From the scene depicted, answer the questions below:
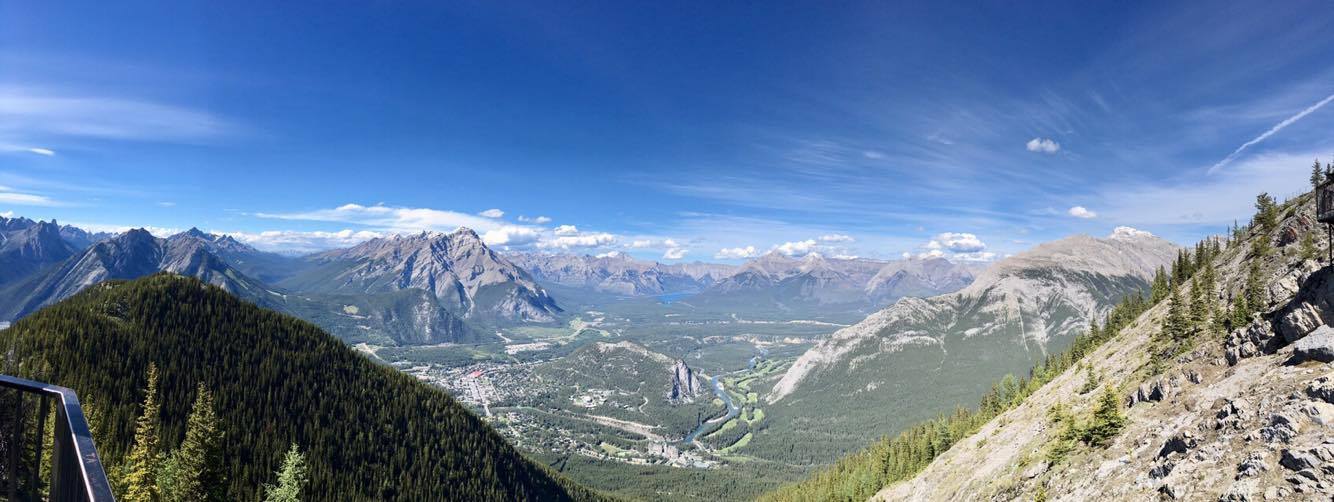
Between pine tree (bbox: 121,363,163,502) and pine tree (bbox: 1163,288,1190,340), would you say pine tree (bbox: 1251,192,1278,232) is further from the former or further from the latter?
pine tree (bbox: 121,363,163,502)

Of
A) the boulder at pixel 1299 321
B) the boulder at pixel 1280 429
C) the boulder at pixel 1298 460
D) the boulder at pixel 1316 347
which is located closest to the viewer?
the boulder at pixel 1298 460

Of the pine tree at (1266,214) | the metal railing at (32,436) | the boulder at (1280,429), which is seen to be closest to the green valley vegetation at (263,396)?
the metal railing at (32,436)

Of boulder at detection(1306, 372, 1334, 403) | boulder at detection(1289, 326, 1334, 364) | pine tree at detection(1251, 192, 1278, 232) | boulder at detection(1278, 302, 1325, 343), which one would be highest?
pine tree at detection(1251, 192, 1278, 232)

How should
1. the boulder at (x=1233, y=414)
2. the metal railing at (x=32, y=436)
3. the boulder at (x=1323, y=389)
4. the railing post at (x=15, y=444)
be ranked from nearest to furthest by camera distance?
the metal railing at (x=32, y=436), the railing post at (x=15, y=444), the boulder at (x=1323, y=389), the boulder at (x=1233, y=414)

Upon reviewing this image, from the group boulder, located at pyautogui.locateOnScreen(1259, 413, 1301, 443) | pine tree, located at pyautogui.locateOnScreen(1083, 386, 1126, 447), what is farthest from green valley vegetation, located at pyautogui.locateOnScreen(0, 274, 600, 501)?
boulder, located at pyautogui.locateOnScreen(1259, 413, 1301, 443)

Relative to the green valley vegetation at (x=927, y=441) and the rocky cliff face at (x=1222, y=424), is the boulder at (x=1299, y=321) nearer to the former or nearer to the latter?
the rocky cliff face at (x=1222, y=424)

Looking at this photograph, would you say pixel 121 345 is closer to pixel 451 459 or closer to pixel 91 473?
pixel 451 459

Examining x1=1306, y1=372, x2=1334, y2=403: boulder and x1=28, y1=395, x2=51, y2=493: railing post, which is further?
x1=1306, y1=372, x2=1334, y2=403: boulder

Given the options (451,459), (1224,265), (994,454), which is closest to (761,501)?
(451,459)
